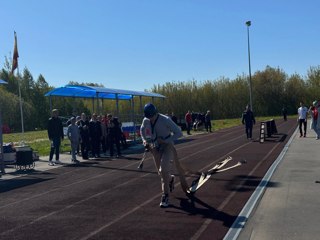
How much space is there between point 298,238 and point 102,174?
869cm

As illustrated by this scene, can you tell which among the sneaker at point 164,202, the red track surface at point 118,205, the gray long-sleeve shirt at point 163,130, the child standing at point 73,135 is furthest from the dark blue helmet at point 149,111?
the child standing at point 73,135

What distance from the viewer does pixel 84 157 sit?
19594 millimetres

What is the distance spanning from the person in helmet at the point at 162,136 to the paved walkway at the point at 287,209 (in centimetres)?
164

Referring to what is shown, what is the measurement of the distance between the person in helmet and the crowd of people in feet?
31.2

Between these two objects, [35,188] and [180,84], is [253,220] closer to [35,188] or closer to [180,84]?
[35,188]

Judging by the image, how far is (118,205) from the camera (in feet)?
30.5

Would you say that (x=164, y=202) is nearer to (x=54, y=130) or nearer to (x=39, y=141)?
(x=54, y=130)

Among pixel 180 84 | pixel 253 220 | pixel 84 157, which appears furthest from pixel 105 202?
pixel 180 84

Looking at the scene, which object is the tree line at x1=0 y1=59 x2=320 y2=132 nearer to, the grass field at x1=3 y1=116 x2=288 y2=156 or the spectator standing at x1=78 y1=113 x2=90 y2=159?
the grass field at x1=3 y1=116 x2=288 y2=156

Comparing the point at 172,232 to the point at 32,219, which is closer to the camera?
the point at 172,232

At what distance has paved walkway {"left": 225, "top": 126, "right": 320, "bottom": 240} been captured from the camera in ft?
21.9

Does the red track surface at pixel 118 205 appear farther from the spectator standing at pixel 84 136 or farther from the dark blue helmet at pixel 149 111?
the spectator standing at pixel 84 136

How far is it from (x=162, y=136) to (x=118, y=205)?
155 cm

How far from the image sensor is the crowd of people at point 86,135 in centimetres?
1842
